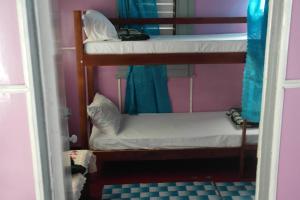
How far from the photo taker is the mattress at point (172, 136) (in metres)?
3.22

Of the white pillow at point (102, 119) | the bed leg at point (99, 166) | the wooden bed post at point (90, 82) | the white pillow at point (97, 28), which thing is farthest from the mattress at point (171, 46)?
the bed leg at point (99, 166)

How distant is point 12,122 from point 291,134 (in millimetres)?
919

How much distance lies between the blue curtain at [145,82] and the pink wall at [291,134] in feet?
8.87

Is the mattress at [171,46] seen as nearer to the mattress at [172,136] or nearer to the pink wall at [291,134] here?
the mattress at [172,136]

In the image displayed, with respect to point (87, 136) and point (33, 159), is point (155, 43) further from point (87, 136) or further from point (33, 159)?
point (33, 159)

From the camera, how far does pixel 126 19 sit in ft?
12.0

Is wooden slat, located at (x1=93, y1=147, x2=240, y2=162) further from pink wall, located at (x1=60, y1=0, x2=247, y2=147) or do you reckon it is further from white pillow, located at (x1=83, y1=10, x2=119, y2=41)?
white pillow, located at (x1=83, y1=10, x2=119, y2=41)

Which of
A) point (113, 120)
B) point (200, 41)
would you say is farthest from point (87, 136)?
point (200, 41)

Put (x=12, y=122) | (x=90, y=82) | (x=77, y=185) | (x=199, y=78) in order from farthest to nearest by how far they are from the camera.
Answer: (x=199, y=78) < (x=90, y=82) < (x=77, y=185) < (x=12, y=122)

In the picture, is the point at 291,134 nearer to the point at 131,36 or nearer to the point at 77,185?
the point at 77,185

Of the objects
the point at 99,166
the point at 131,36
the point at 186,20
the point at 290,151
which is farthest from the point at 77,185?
the point at 186,20

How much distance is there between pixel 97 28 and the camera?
10.2 feet

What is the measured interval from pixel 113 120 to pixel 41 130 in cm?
222

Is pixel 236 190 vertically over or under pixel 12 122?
under
